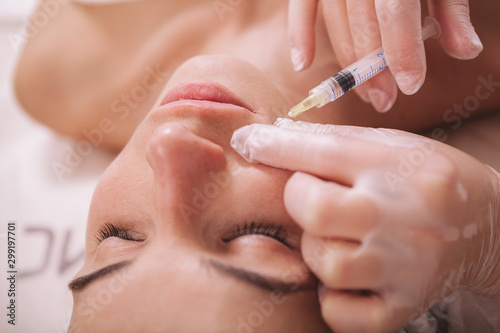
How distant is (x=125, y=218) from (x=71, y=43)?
88cm

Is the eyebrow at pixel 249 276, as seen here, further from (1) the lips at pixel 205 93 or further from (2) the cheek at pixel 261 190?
(1) the lips at pixel 205 93

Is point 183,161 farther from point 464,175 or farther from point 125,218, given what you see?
point 464,175

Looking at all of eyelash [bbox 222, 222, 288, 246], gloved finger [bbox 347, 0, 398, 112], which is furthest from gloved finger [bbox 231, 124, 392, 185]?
gloved finger [bbox 347, 0, 398, 112]

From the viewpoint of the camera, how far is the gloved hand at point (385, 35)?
90cm

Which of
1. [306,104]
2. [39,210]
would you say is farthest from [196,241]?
[39,210]

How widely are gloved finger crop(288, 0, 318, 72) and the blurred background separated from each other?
839 millimetres

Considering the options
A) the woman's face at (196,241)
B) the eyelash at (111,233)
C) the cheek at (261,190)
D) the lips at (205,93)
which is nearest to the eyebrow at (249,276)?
the woman's face at (196,241)

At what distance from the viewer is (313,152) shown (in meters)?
0.68

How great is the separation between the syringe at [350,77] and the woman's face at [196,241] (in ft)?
0.31

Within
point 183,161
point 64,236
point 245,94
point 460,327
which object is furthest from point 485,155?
point 64,236

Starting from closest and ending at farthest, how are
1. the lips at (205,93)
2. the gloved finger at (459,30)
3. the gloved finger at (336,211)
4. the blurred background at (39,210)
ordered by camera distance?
the gloved finger at (336,211) → the lips at (205,93) → the gloved finger at (459,30) → the blurred background at (39,210)

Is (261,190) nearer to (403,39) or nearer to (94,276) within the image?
(94,276)

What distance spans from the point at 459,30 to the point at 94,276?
0.92 m

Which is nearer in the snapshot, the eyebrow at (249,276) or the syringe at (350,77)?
the eyebrow at (249,276)
